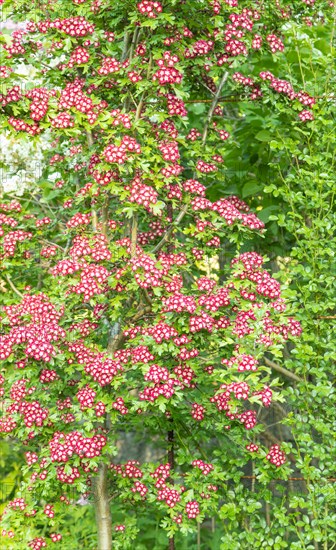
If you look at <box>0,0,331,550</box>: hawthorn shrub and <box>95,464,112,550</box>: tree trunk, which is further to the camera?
<box>95,464,112,550</box>: tree trunk

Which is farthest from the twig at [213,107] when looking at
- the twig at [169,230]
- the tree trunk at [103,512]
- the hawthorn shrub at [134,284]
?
the tree trunk at [103,512]

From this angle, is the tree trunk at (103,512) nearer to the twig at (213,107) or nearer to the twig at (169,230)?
the twig at (169,230)

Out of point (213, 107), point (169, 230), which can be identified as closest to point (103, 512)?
point (169, 230)

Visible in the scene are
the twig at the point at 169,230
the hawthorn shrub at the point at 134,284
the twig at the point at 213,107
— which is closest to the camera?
the hawthorn shrub at the point at 134,284

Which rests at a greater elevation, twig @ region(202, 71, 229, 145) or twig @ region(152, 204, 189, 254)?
twig @ region(202, 71, 229, 145)

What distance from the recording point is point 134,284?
2896 mm

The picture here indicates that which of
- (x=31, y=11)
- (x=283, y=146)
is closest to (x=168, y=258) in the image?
(x=283, y=146)

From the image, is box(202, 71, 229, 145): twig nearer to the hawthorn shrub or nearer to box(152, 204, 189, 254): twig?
the hawthorn shrub

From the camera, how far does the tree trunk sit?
336 centimetres

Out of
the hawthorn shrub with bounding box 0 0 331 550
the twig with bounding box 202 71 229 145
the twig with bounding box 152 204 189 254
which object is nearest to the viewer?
the hawthorn shrub with bounding box 0 0 331 550

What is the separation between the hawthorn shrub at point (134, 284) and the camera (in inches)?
114

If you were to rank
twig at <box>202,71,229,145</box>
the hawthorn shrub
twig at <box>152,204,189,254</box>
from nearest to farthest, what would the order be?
the hawthorn shrub, twig at <box>152,204,189,254</box>, twig at <box>202,71,229,145</box>

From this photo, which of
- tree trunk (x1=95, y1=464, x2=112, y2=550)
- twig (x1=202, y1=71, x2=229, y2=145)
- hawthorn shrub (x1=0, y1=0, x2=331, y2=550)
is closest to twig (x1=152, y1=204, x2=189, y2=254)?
hawthorn shrub (x1=0, y1=0, x2=331, y2=550)

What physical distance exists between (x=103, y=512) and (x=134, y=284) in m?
1.15
